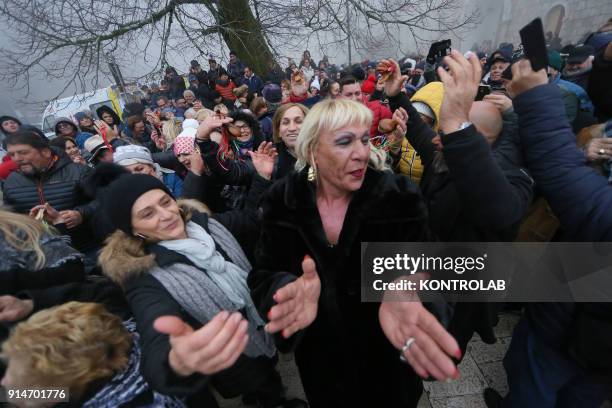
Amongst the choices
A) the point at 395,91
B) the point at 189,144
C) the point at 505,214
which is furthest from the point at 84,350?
the point at 395,91

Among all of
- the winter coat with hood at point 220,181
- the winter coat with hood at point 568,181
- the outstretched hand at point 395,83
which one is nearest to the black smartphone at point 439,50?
the outstretched hand at point 395,83

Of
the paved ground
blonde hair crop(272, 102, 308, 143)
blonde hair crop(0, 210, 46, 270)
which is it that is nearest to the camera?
blonde hair crop(0, 210, 46, 270)

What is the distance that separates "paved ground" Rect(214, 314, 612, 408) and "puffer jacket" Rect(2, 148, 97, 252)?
212cm

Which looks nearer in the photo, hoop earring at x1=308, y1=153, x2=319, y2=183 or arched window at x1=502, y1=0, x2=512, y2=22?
hoop earring at x1=308, y1=153, x2=319, y2=183

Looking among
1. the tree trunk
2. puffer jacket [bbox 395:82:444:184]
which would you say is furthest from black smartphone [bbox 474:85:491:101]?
the tree trunk

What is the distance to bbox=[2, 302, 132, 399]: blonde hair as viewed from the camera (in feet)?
3.97

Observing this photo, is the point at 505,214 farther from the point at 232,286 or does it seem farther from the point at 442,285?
the point at 232,286

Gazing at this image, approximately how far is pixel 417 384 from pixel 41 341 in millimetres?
1942

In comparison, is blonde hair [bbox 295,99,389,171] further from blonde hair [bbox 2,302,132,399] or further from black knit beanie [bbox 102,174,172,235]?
blonde hair [bbox 2,302,132,399]

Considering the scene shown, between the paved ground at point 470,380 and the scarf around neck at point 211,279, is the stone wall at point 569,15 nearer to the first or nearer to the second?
the paved ground at point 470,380

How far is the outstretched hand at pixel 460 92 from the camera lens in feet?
3.92

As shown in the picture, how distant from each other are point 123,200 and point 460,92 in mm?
1825

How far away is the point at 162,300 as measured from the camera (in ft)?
4.88

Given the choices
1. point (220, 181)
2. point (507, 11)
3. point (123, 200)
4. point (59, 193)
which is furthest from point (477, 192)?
point (507, 11)
